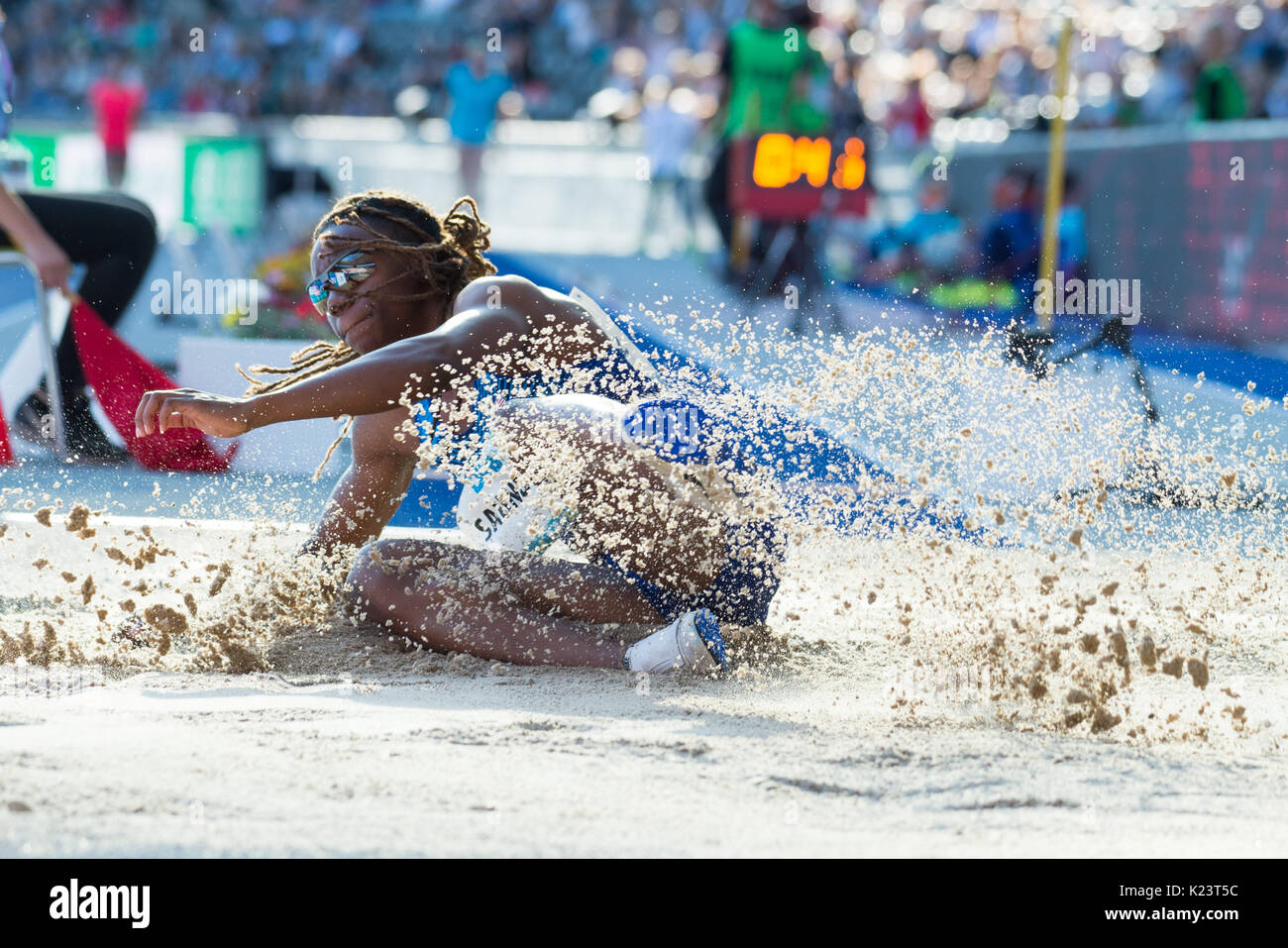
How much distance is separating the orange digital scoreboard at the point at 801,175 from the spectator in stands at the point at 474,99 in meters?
3.87

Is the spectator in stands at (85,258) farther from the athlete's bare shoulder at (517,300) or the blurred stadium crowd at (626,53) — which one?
the blurred stadium crowd at (626,53)

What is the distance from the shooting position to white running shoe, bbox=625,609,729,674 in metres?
Answer: 3.18

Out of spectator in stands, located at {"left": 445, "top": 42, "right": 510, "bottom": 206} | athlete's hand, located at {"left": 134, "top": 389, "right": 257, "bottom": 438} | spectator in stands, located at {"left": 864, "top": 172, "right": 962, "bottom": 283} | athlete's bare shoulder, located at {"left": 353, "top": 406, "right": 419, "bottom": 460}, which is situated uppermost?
spectator in stands, located at {"left": 445, "top": 42, "right": 510, "bottom": 206}

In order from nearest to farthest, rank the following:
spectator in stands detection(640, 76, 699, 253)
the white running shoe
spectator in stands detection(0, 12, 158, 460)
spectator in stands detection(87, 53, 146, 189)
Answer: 1. the white running shoe
2. spectator in stands detection(0, 12, 158, 460)
3. spectator in stands detection(87, 53, 146, 189)
4. spectator in stands detection(640, 76, 699, 253)

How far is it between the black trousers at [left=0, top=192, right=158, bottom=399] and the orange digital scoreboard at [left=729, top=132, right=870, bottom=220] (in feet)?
13.8

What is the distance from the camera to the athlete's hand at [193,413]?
2904mm

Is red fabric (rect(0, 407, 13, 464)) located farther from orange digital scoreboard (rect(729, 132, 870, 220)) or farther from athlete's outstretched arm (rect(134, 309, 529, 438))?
orange digital scoreboard (rect(729, 132, 870, 220))

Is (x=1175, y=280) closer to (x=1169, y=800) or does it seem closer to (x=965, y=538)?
(x=965, y=538)

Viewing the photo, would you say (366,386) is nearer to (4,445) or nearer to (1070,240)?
(4,445)

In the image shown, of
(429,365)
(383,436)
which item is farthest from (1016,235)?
(429,365)

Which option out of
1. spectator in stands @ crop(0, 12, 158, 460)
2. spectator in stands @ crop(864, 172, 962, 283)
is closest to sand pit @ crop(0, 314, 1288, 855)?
spectator in stands @ crop(0, 12, 158, 460)

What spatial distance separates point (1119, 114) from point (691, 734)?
9932 millimetres

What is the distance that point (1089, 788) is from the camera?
98.0 inches

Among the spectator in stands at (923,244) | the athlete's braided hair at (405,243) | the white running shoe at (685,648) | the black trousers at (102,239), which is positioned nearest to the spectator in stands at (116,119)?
the black trousers at (102,239)
